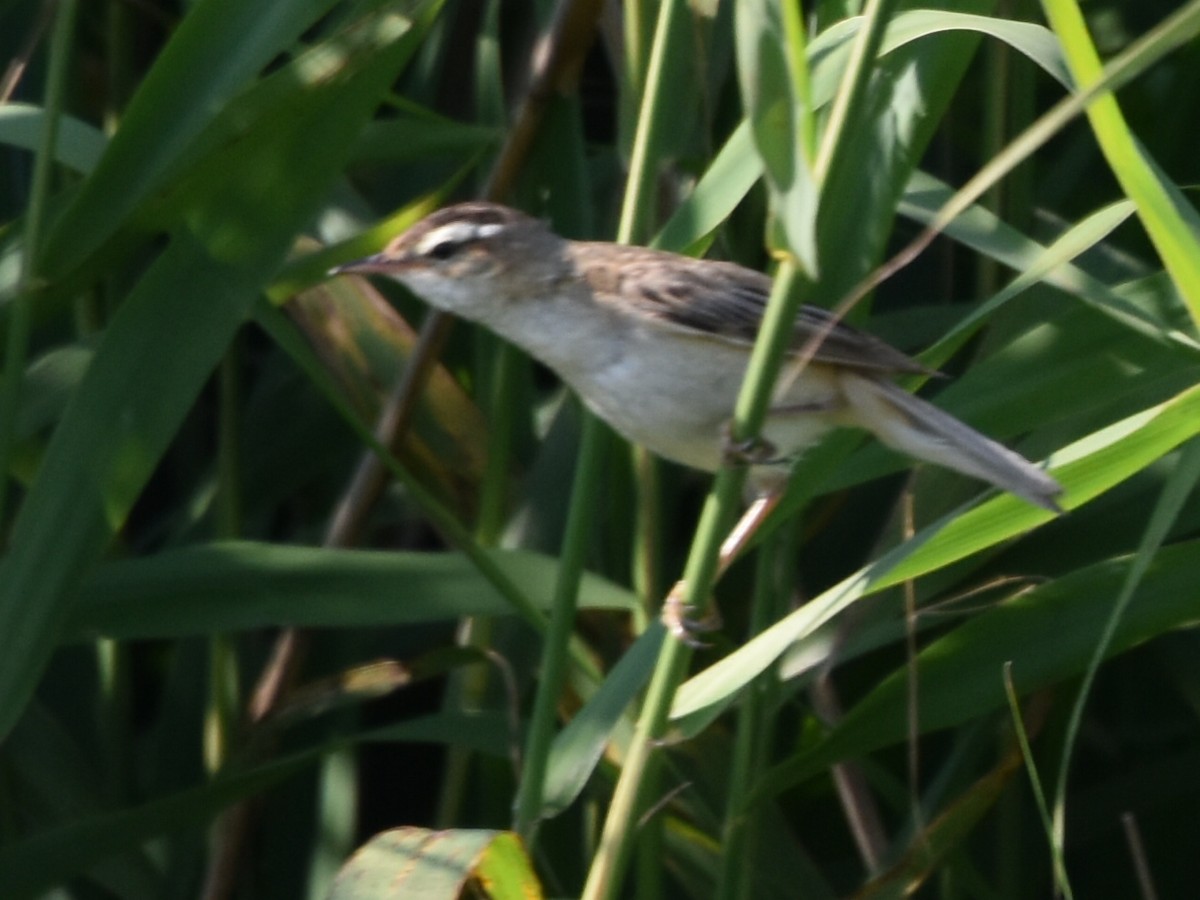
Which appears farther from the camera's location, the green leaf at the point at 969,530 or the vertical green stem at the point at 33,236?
the vertical green stem at the point at 33,236

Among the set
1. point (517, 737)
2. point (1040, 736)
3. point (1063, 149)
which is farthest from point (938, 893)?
point (1063, 149)

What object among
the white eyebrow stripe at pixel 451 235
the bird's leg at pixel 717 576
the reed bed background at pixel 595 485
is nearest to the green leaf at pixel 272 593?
the reed bed background at pixel 595 485

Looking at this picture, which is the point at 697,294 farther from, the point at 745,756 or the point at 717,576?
the point at 745,756

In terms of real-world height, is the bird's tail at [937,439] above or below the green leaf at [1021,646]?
Result: above

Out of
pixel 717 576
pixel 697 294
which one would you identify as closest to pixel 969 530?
pixel 717 576

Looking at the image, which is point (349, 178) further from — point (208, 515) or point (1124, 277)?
point (1124, 277)

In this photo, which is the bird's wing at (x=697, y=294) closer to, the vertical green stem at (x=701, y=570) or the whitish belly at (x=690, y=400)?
the whitish belly at (x=690, y=400)

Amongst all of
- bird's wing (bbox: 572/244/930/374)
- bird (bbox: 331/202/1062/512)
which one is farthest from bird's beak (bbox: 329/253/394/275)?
bird's wing (bbox: 572/244/930/374)

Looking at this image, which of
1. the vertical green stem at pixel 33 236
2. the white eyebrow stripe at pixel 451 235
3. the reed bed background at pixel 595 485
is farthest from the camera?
the white eyebrow stripe at pixel 451 235
